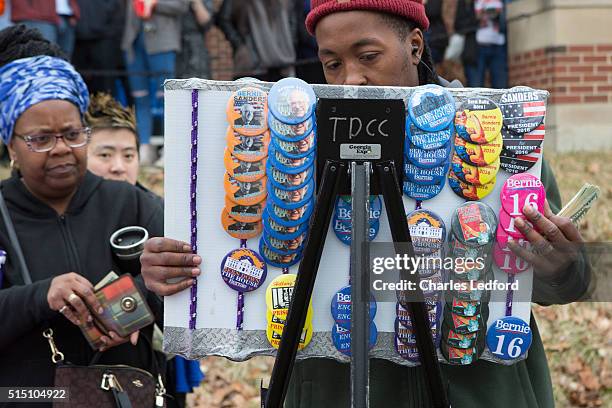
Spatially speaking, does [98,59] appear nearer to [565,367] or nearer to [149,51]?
[149,51]

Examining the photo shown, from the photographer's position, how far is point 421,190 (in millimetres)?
1885

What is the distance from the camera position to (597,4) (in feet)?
27.9

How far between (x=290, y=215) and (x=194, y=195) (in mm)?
192

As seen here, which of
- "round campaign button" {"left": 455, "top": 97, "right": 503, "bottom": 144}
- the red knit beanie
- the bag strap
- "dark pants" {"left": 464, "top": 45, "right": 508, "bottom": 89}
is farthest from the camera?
"dark pants" {"left": 464, "top": 45, "right": 508, "bottom": 89}

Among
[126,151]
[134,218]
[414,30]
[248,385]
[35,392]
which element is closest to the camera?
[414,30]

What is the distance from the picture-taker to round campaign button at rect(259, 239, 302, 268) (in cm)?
189

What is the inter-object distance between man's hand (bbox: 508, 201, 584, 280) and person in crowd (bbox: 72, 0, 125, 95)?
5.94 metres

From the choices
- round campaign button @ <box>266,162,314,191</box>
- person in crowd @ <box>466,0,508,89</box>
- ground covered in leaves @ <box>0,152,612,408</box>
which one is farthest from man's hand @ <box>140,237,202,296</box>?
person in crowd @ <box>466,0,508,89</box>

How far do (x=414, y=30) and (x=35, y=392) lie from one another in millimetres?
1409

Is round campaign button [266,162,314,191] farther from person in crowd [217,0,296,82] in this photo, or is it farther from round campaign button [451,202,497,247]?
person in crowd [217,0,296,82]

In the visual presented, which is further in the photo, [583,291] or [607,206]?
[607,206]

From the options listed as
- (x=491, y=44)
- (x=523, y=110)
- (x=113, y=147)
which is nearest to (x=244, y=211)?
(x=523, y=110)

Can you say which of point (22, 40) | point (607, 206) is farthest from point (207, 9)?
point (22, 40)

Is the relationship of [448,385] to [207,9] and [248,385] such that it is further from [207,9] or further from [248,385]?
[207,9]
